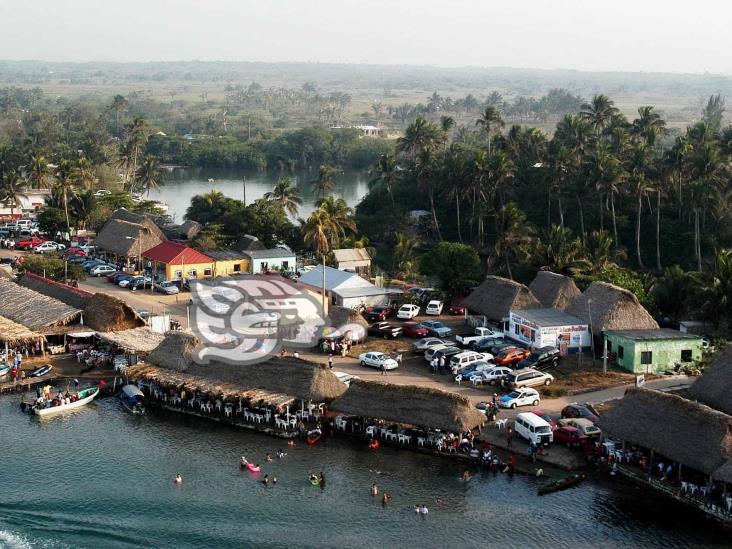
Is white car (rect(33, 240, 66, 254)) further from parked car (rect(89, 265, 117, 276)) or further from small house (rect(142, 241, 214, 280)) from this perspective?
small house (rect(142, 241, 214, 280))

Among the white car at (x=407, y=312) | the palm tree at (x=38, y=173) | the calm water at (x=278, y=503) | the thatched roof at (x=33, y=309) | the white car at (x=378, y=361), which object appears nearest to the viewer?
the calm water at (x=278, y=503)

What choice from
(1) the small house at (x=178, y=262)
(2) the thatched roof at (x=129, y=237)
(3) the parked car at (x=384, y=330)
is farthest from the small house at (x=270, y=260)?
(3) the parked car at (x=384, y=330)

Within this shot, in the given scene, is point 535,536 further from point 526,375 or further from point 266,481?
point 526,375

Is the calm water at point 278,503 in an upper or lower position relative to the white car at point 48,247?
lower

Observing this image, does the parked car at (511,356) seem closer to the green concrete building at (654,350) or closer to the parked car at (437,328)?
the green concrete building at (654,350)

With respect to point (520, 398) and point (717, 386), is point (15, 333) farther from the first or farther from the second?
point (717, 386)

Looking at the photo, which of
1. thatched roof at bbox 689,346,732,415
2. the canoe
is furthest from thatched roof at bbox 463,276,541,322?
the canoe

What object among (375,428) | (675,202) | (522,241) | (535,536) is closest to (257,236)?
(522,241)
